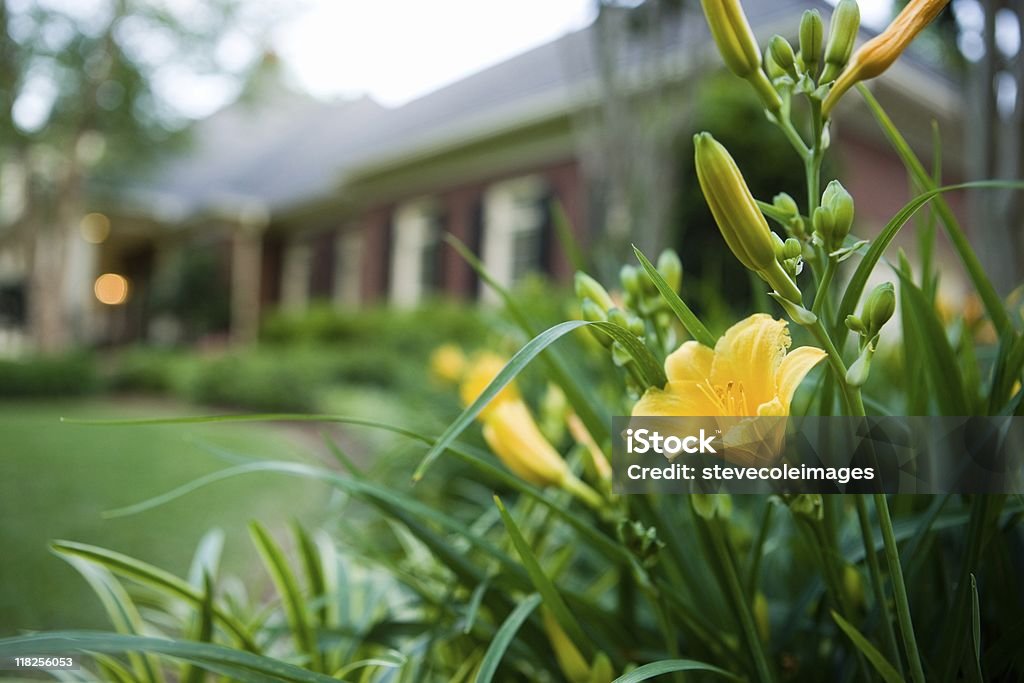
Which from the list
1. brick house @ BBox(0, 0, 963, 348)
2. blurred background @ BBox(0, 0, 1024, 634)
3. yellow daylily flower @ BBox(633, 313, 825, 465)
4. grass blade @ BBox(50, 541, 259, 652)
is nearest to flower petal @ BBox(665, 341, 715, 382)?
yellow daylily flower @ BBox(633, 313, 825, 465)

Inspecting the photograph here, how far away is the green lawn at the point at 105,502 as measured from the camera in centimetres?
146

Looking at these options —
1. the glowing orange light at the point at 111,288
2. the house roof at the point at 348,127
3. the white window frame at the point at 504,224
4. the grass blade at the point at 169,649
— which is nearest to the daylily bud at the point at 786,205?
the grass blade at the point at 169,649

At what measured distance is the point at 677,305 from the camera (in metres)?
0.29

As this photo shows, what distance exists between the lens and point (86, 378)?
5523 mm

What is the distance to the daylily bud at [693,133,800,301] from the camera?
26 centimetres

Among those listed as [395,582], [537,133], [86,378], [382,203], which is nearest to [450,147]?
[537,133]

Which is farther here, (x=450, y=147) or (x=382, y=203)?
(x=382, y=203)

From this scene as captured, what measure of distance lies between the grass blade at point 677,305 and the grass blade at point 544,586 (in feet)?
0.37

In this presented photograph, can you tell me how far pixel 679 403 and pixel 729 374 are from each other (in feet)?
0.08

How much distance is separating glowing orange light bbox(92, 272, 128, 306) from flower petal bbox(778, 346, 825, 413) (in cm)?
1035

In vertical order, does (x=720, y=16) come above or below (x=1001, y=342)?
above

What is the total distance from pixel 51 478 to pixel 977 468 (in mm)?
2928

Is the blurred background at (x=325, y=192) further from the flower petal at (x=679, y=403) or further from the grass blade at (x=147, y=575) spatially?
the flower petal at (x=679, y=403)

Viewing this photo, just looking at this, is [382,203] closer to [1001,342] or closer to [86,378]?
[86,378]
